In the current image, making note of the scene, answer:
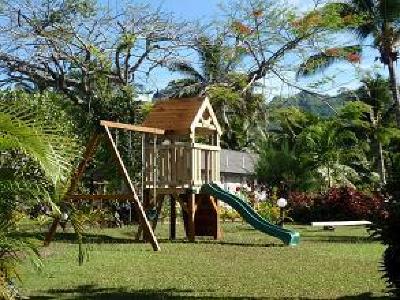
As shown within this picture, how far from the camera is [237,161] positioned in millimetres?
43281

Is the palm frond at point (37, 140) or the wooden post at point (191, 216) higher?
the palm frond at point (37, 140)

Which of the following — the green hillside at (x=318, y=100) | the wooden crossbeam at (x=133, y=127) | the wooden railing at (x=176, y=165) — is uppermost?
the green hillside at (x=318, y=100)

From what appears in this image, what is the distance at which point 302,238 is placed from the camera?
55.3 feet

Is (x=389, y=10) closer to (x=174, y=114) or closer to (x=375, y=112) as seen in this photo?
(x=375, y=112)

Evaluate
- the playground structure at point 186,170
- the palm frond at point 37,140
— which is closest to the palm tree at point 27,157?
the palm frond at point 37,140

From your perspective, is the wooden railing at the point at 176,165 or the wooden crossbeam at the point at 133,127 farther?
the wooden railing at the point at 176,165

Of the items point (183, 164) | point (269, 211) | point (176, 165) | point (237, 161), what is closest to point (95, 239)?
point (176, 165)

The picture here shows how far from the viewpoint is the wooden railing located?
1598 centimetres

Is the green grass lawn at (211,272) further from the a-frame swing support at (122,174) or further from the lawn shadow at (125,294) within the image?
the a-frame swing support at (122,174)

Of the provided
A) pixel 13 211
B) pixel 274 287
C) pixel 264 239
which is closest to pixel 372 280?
pixel 274 287

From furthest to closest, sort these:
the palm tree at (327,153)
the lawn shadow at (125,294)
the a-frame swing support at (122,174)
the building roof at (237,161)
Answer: the building roof at (237,161)
the palm tree at (327,153)
the a-frame swing support at (122,174)
the lawn shadow at (125,294)

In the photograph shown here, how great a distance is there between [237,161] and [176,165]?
27209mm

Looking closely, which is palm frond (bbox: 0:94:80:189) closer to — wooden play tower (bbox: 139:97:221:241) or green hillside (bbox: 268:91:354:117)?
wooden play tower (bbox: 139:97:221:241)

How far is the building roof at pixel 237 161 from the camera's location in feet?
136
